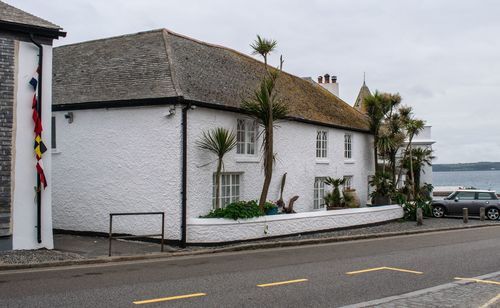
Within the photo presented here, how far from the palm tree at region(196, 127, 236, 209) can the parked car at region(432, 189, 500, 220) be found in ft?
49.5

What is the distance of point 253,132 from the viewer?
1833 centimetres

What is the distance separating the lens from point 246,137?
17.9 m

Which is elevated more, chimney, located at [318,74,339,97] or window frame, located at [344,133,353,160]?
chimney, located at [318,74,339,97]

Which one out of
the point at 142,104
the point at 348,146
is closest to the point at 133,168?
the point at 142,104

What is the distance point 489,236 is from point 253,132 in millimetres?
8840

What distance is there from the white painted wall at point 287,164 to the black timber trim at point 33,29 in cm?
408

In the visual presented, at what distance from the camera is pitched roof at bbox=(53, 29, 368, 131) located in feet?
52.1

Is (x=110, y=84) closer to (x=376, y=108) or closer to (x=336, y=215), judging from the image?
(x=336, y=215)

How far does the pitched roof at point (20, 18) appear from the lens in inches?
497

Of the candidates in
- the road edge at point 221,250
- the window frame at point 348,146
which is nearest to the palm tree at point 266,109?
the road edge at point 221,250

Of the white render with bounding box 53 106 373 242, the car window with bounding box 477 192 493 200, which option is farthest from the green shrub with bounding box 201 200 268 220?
the car window with bounding box 477 192 493 200

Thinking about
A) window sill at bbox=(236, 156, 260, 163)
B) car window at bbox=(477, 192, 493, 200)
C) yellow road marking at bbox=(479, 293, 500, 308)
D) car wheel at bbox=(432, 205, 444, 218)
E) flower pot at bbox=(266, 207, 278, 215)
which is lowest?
yellow road marking at bbox=(479, 293, 500, 308)

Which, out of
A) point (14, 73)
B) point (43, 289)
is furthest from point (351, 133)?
point (43, 289)

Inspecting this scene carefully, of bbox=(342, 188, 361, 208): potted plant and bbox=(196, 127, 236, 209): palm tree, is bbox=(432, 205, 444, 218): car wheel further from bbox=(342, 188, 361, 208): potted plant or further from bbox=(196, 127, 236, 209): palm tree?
bbox=(196, 127, 236, 209): palm tree
